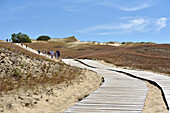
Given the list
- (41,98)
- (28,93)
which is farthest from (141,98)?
(28,93)

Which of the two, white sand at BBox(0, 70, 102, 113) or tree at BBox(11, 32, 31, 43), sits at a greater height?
tree at BBox(11, 32, 31, 43)

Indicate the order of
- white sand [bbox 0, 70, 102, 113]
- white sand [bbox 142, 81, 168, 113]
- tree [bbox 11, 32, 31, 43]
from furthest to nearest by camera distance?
tree [bbox 11, 32, 31, 43], white sand [bbox 0, 70, 102, 113], white sand [bbox 142, 81, 168, 113]

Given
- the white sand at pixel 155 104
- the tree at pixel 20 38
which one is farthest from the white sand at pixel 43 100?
the tree at pixel 20 38

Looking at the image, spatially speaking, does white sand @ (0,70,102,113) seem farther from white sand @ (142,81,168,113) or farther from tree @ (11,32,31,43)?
tree @ (11,32,31,43)

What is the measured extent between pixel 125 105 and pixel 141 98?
1.34 meters

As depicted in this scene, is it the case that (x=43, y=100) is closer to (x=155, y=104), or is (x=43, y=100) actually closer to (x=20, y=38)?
(x=155, y=104)

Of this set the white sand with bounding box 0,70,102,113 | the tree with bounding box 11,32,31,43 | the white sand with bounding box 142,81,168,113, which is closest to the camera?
the white sand with bounding box 142,81,168,113

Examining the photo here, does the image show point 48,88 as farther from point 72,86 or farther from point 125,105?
point 125,105

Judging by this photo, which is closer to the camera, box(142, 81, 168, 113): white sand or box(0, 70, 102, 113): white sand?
box(142, 81, 168, 113): white sand

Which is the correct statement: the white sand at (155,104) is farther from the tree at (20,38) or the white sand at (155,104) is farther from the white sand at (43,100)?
the tree at (20,38)

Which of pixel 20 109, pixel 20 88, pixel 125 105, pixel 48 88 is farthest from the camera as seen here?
pixel 48 88

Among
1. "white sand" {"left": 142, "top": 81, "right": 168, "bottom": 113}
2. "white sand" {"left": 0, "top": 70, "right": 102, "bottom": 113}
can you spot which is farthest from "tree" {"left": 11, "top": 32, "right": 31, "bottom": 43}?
"white sand" {"left": 142, "top": 81, "right": 168, "bottom": 113}

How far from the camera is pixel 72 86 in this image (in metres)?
12.2

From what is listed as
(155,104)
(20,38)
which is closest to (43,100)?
(155,104)
